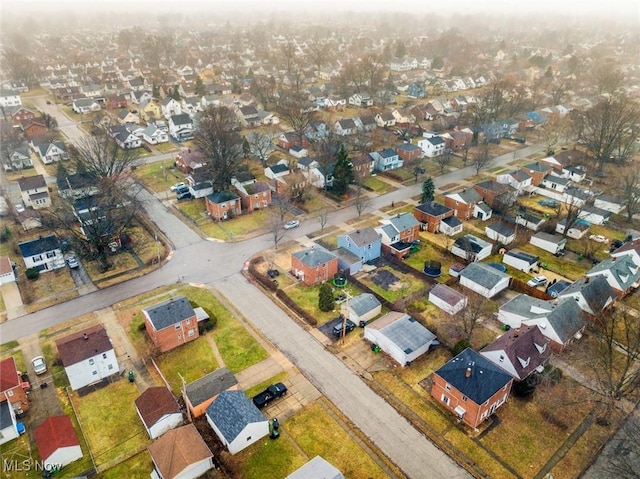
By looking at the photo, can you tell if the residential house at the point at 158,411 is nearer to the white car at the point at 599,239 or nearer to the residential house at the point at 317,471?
the residential house at the point at 317,471

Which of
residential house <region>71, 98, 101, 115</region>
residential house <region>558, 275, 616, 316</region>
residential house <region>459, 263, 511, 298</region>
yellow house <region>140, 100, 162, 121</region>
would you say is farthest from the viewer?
residential house <region>71, 98, 101, 115</region>

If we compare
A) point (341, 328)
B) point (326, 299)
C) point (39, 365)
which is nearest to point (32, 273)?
point (39, 365)

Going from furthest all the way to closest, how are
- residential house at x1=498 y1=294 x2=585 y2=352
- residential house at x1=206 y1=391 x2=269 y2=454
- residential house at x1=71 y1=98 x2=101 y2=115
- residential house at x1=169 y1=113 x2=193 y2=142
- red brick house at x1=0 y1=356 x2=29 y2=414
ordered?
1. residential house at x1=71 y1=98 x2=101 y2=115
2. residential house at x1=169 y1=113 x2=193 y2=142
3. residential house at x1=498 y1=294 x2=585 y2=352
4. red brick house at x1=0 y1=356 x2=29 y2=414
5. residential house at x1=206 y1=391 x2=269 y2=454

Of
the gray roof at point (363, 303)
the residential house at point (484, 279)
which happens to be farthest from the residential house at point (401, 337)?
the residential house at point (484, 279)

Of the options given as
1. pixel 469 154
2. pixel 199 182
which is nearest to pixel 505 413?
pixel 199 182

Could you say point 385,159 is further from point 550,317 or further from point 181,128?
point 181,128

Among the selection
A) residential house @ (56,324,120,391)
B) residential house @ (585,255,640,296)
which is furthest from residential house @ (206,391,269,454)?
residential house @ (585,255,640,296)

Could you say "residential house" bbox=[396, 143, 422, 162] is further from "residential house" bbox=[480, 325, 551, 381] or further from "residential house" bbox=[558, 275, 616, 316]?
"residential house" bbox=[480, 325, 551, 381]
